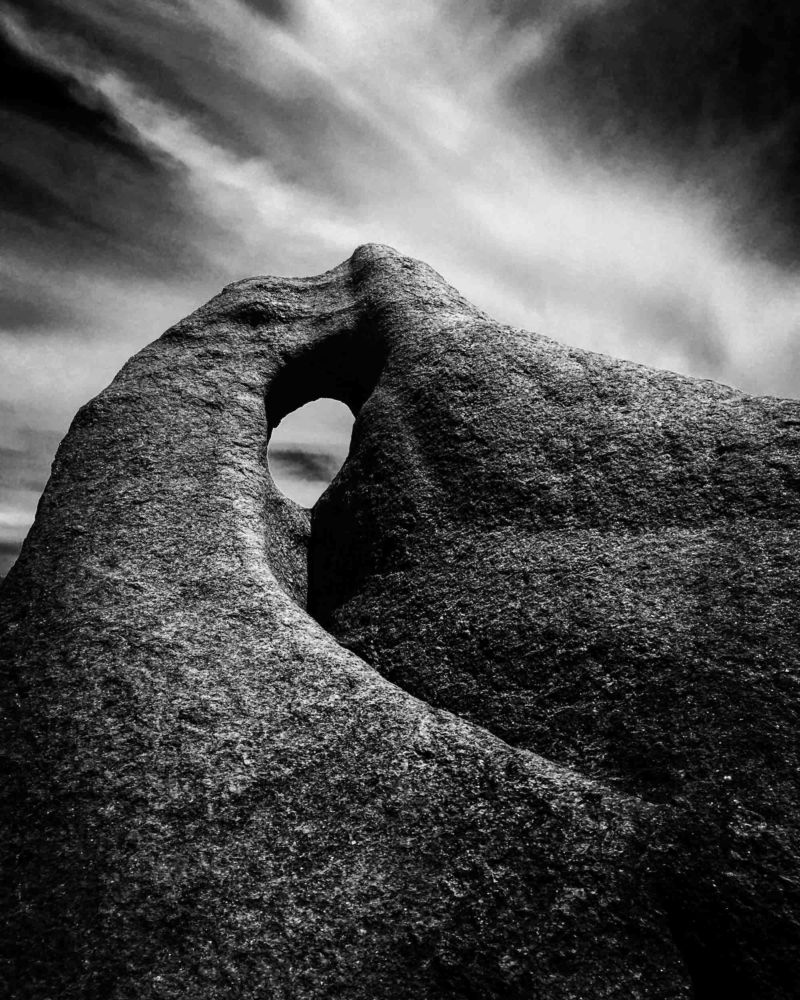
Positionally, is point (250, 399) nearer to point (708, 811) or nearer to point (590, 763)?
point (590, 763)

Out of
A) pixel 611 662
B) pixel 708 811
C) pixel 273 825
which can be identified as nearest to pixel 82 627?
pixel 273 825

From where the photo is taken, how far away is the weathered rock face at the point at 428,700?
3.21m

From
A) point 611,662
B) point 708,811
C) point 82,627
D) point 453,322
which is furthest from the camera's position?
point 453,322

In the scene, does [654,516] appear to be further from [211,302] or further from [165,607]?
[211,302]

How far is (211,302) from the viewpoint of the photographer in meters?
8.20

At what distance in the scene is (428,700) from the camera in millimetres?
4555

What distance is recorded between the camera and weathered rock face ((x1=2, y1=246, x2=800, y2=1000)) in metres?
3.21

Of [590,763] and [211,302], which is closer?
[590,763]

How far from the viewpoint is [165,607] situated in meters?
4.77

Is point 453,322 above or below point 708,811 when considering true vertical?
above

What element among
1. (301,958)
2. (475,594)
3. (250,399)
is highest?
(250,399)

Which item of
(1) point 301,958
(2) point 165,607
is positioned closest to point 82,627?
(2) point 165,607

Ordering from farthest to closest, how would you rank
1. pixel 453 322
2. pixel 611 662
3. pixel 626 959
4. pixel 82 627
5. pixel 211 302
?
pixel 211 302
pixel 453 322
pixel 82 627
pixel 611 662
pixel 626 959

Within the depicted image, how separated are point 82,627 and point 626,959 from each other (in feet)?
12.2
